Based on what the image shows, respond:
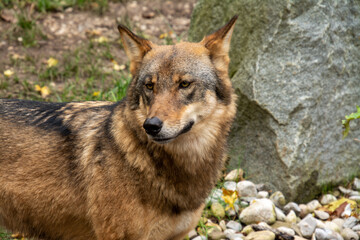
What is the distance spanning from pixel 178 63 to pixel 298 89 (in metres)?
2.13

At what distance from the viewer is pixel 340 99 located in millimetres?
5234

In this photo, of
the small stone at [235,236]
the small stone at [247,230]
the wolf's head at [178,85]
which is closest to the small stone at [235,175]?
the small stone at [247,230]

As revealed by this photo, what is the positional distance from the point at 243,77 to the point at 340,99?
116 cm

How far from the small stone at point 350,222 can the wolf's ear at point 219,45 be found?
2403 millimetres

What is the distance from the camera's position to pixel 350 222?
4.88 m

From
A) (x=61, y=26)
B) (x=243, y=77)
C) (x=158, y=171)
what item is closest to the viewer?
(x=158, y=171)

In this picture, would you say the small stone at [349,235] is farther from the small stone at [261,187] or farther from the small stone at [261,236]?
the small stone at [261,187]

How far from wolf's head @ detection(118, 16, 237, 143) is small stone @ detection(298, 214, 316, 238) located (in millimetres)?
1798

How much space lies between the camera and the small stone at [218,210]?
501cm

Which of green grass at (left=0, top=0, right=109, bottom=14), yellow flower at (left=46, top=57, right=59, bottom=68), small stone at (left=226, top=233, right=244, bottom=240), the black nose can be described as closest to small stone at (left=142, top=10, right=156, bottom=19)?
green grass at (left=0, top=0, right=109, bottom=14)

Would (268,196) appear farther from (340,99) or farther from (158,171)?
(158,171)

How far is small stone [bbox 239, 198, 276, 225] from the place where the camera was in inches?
192

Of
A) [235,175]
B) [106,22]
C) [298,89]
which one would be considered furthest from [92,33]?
[298,89]

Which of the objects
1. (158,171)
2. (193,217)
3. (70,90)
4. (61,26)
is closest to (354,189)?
(193,217)
